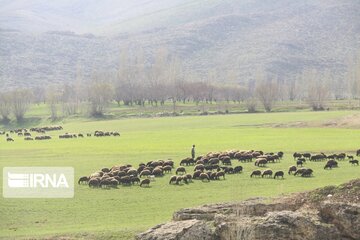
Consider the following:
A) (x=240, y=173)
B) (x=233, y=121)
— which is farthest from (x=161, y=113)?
(x=240, y=173)

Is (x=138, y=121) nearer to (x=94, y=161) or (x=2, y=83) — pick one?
(x=94, y=161)

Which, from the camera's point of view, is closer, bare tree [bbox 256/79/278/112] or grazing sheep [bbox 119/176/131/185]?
grazing sheep [bbox 119/176/131/185]

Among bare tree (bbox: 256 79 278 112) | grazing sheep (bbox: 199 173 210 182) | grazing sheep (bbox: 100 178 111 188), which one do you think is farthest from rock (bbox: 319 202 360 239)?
bare tree (bbox: 256 79 278 112)

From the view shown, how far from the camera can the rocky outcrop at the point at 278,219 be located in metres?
11.1

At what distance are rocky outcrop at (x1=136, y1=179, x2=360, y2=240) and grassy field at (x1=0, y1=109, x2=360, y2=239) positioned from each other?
5.67 metres

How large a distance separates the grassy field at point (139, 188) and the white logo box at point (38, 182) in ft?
2.80

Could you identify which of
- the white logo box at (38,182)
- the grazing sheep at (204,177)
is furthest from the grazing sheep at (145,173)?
the white logo box at (38,182)

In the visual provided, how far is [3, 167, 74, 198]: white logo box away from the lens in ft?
94.8

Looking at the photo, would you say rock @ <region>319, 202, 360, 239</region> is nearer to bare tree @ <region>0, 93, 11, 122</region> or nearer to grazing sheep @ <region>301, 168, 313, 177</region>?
grazing sheep @ <region>301, 168, 313, 177</region>

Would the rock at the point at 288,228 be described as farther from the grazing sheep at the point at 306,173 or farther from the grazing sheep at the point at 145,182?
the grazing sheep at the point at 306,173

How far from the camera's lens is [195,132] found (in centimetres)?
7694

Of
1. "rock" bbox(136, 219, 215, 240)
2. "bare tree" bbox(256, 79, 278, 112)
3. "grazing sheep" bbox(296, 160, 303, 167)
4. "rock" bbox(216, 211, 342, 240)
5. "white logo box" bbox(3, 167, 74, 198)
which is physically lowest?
"white logo box" bbox(3, 167, 74, 198)

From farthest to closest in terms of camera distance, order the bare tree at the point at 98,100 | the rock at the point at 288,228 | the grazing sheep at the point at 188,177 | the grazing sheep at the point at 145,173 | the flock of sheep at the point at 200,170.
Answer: the bare tree at the point at 98,100
the grazing sheep at the point at 145,173
the grazing sheep at the point at 188,177
the flock of sheep at the point at 200,170
the rock at the point at 288,228

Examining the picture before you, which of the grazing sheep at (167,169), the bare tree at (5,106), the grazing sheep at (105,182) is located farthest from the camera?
the bare tree at (5,106)
